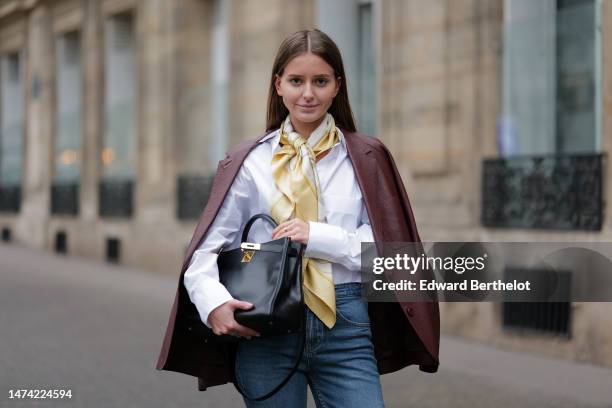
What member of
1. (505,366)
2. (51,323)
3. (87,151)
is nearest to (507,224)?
(505,366)

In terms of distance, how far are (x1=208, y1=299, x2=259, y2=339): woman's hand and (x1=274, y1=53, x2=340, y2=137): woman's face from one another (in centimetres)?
60

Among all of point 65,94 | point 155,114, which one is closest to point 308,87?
point 155,114

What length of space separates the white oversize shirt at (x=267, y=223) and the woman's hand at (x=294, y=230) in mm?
16

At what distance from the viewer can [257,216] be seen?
8.66 ft

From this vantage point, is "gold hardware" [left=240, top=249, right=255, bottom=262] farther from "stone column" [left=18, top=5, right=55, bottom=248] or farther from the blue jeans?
"stone column" [left=18, top=5, right=55, bottom=248]

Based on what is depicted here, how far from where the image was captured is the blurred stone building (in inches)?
328

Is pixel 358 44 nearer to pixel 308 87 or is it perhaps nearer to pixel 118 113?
pixel 118 113

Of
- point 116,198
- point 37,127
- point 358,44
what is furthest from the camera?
point 37,127

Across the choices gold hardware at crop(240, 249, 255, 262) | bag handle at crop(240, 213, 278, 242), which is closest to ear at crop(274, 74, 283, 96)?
bag handle at crop(240, 213, 278, 242)

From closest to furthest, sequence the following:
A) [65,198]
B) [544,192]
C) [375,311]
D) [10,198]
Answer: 1. [375,311]
2. [544,192]
3. [65,198]
4. [10,198]

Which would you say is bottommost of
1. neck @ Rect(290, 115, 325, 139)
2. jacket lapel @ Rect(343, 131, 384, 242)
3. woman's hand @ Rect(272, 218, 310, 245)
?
woman's hand @ Rect(272, 218, 310, 245)

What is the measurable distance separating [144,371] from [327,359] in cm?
437

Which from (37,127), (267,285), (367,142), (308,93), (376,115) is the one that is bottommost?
(267,285)

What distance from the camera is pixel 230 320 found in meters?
2.49
